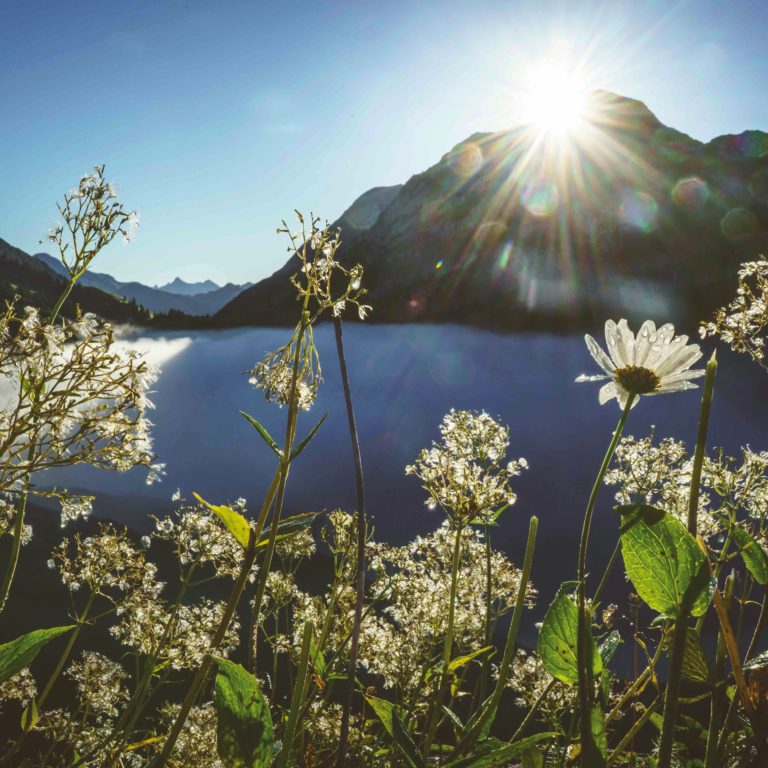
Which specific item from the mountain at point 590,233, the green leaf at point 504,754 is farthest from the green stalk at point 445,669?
the mountain at point 590,233

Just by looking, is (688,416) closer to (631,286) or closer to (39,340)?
(631,286)

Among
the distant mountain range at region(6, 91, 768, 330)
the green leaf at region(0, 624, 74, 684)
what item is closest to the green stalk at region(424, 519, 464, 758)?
the green leaf at region(0, 624, 74, 684)

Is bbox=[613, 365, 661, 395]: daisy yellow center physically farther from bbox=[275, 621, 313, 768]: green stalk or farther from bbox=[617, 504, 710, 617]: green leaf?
bbox=[275, 621, 313, 768]: green stalk

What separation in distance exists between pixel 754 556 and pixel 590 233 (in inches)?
471

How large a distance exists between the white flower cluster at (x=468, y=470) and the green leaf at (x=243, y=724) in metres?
0.50

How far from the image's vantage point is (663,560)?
41 centimetres

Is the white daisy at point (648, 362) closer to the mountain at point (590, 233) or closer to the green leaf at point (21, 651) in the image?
the green leaf at point (21, 651)

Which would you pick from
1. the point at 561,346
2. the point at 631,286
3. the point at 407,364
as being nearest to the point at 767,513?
the point at 561,346

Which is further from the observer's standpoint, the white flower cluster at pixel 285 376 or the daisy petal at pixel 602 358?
the daisy petal at pixel 602 358

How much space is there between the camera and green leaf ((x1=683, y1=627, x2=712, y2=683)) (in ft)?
1.53

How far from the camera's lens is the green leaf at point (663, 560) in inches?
15.3

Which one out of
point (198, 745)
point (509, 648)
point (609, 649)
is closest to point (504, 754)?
point (509, 648)

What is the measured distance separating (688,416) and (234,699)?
24.7ft

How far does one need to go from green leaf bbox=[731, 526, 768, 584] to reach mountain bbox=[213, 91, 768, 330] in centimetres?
857
